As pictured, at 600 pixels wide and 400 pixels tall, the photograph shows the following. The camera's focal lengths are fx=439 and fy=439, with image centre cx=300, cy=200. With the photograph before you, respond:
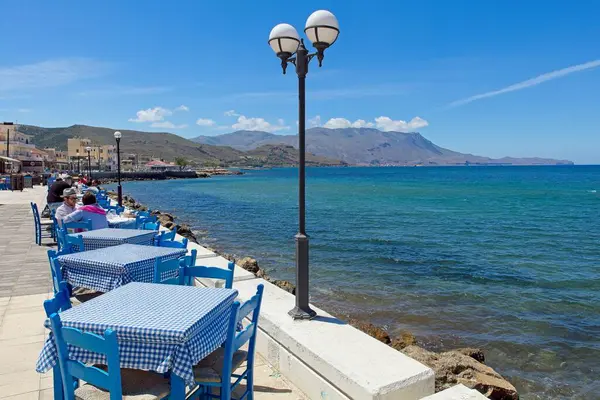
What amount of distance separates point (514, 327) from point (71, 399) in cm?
808

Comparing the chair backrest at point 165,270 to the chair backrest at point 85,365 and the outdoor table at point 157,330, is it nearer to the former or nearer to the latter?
the outdoor table at point 157,330

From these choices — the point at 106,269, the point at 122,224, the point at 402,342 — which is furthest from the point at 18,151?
the point at 402,342

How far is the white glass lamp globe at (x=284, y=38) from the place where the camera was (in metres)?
4.81

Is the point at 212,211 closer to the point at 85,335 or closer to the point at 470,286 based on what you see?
the point at 470,286

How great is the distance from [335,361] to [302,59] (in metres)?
3.13

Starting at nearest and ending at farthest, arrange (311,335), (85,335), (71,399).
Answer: (85,335)
(71,399)
(311,335)

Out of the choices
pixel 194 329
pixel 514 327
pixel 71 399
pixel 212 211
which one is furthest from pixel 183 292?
pixel 212 211

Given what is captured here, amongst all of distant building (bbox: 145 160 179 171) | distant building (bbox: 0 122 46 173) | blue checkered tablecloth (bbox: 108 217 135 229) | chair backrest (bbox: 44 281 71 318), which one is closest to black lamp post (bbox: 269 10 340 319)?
chair backrest (bbox: 44 281 71 318)

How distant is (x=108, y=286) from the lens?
4621mm

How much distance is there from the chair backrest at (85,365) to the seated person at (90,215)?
19.5ft

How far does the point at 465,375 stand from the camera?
518 cm

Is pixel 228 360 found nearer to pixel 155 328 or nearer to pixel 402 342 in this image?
pixel 155 328

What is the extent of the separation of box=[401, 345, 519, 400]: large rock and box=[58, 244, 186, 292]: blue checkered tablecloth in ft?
10.7

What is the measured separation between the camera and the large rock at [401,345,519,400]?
4.96 meters
